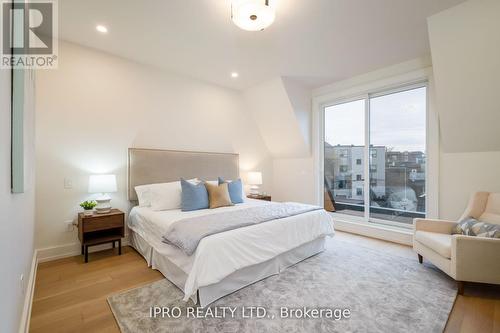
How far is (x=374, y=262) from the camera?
9.66 feet

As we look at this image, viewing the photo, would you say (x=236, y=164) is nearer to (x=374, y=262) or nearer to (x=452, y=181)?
(x=374, y=262)

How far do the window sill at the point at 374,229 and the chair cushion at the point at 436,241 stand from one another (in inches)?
32.5

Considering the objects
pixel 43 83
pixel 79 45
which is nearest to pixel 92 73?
pixel 79 45

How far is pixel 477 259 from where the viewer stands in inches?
85.3

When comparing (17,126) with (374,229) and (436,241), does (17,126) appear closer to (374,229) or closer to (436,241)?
(436,241)

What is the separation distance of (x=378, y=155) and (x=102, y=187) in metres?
4.37

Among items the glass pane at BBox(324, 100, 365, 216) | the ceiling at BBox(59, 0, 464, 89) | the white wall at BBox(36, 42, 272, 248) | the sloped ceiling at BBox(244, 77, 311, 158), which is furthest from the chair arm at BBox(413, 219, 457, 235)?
the white wall at BBox(36, 42, 272, 248)

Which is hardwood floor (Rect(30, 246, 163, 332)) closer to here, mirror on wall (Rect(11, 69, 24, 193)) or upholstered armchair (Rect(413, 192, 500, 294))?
mirror on wall (Rect(11, 69, 24, 193))

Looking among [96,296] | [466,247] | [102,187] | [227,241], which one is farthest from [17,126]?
[466,247]

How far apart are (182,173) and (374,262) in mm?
3150

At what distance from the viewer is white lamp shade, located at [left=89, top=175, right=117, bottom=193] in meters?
2.98

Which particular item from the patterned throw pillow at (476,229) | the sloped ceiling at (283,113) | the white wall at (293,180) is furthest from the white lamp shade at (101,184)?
the patterned throw pillow at (476,229)

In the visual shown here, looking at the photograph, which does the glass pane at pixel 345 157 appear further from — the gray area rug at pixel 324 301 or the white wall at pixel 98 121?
the white wall at pixel 98 121

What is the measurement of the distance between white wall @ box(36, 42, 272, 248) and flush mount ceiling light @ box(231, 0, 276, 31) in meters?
2.13
